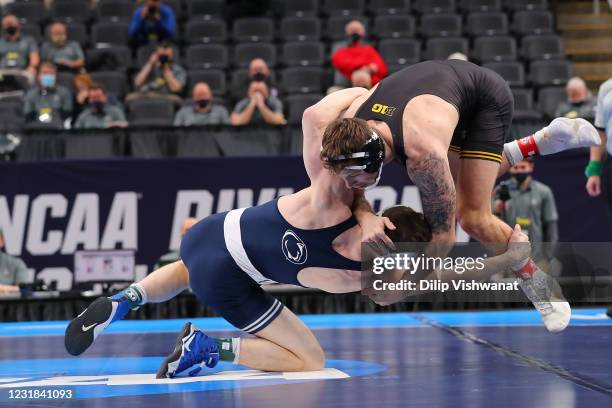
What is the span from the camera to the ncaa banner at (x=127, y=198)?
28.2 feet

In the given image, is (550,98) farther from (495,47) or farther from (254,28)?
(254,28)

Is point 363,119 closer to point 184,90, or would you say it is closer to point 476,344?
point 476,344

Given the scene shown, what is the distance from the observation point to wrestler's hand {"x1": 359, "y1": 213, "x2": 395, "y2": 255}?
13.6 feet

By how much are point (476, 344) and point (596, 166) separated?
5.81 ft

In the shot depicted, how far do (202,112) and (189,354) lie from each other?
544cm

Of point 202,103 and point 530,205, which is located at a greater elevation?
point 202,103

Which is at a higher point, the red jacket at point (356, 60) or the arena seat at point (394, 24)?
the arena seat at point (394, 24)

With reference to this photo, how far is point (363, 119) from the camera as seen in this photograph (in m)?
4.52

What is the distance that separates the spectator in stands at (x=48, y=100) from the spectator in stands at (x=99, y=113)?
27 cm

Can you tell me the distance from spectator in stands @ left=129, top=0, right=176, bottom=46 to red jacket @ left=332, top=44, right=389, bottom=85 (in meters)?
2.07

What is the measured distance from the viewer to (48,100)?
33.0 feet

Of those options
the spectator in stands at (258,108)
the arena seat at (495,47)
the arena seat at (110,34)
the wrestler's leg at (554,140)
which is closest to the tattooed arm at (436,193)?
the wrestler's leg at (554,140)

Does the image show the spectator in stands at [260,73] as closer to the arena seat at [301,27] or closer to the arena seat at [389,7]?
the arena seat at [301,27]

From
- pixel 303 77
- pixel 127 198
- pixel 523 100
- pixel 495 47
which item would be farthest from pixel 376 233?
pixel 495 47
